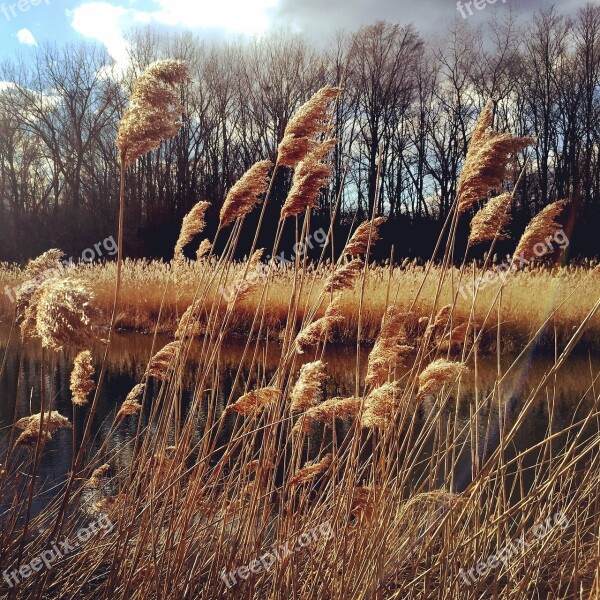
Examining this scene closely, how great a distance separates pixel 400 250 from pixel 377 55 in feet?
15.1

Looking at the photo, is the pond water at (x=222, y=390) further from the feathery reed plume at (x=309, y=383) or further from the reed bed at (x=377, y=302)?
the feathery reed plume at (x=309, y=383)

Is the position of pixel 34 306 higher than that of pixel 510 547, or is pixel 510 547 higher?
pixel 34 306

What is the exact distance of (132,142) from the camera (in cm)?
146

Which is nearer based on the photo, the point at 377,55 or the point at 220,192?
the point at 377,55

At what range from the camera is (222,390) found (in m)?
5.54

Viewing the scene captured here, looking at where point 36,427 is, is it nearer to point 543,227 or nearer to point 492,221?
point 492,221

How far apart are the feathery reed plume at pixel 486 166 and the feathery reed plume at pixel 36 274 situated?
110cm

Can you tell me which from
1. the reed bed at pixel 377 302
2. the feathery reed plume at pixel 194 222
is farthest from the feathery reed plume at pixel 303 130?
the reed bed at pixel 377 302

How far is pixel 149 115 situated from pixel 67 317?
0.57 m

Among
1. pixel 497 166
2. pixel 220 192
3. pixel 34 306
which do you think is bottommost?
pixel 34 306

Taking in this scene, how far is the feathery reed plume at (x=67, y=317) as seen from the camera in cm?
113

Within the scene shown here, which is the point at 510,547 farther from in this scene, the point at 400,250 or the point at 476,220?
the point at 400,250

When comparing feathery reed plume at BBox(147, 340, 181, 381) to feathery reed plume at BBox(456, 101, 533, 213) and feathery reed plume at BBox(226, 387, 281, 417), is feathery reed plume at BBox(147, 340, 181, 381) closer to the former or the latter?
feathery reed plume at BBox(226, 387, 281, 417)

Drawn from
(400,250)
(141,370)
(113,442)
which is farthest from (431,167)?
(113,442)
